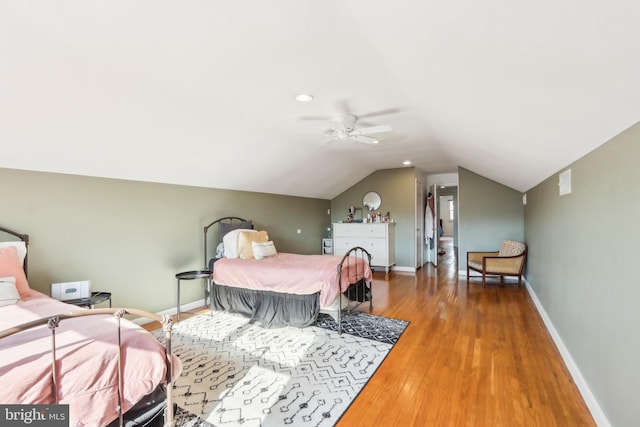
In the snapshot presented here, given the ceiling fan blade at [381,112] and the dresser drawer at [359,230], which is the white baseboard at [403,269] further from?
the ceiling fan blade at [381,112]

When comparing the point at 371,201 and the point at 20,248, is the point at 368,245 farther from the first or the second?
the point at 20,248

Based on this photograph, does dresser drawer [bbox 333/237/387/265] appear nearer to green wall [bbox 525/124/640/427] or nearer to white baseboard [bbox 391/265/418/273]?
white baseboard [bbox 391/265/418/273]

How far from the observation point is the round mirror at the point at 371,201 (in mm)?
7418

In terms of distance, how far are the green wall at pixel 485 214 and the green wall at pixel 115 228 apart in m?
4.80

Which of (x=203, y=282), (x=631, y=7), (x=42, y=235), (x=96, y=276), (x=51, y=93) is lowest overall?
(x=203, y=282)

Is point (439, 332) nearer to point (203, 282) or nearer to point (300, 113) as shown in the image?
point (300, 113)

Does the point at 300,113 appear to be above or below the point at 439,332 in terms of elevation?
above

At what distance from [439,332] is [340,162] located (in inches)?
142

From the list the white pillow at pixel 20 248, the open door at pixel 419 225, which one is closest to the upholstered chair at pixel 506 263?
the open door at pixel 419 225

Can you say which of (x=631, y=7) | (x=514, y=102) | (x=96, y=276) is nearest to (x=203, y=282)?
(x=96, y=276)

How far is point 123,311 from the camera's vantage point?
5.17ft

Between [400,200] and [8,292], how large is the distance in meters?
6.57

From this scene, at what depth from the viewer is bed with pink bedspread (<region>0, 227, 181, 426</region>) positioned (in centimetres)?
135

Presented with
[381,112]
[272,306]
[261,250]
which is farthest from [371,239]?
[381,112]
